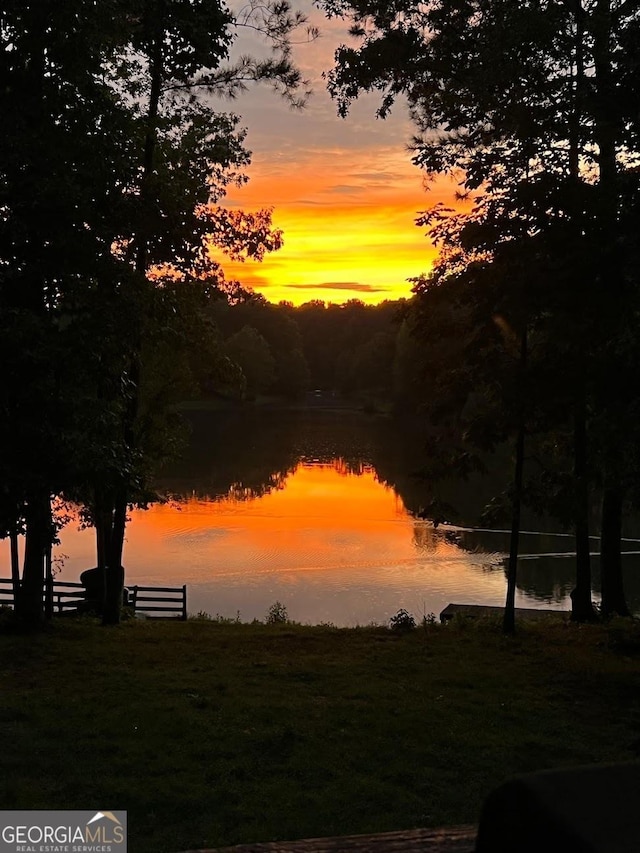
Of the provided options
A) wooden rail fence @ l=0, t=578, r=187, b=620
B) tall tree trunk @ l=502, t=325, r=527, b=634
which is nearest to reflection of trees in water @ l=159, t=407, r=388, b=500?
wooden rail fence @ l=0, t=578, r=187, b=620

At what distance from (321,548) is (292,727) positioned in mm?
24579

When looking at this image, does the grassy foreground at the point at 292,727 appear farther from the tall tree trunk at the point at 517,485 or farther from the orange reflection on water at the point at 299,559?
the orange reflection on water at the point at 299,559

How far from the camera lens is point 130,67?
15523 millimetres

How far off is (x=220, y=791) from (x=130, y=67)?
14.2 meters

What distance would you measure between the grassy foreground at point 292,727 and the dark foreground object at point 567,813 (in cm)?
421

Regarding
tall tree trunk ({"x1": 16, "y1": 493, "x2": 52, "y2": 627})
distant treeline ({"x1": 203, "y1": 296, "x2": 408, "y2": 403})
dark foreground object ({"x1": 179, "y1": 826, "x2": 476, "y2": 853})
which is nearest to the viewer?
dark foreground object ({"x1": 179, "y1": 826, "x2": 476, "y2": 853})

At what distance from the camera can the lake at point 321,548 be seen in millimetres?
25109

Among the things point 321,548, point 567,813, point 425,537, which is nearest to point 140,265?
point 567,813

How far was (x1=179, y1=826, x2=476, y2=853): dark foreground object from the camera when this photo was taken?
2.50 meters

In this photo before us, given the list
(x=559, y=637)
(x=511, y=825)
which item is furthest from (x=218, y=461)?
(x=511, y=825)

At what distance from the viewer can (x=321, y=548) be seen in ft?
107

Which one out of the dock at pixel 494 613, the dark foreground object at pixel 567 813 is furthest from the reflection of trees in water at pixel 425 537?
the dark foreground object at pixel 567 813

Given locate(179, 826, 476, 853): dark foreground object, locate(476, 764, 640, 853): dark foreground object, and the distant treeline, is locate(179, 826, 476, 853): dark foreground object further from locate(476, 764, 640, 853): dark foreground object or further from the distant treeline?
the distant treeline

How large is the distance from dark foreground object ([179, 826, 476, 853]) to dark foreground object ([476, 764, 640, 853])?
2.86ft
